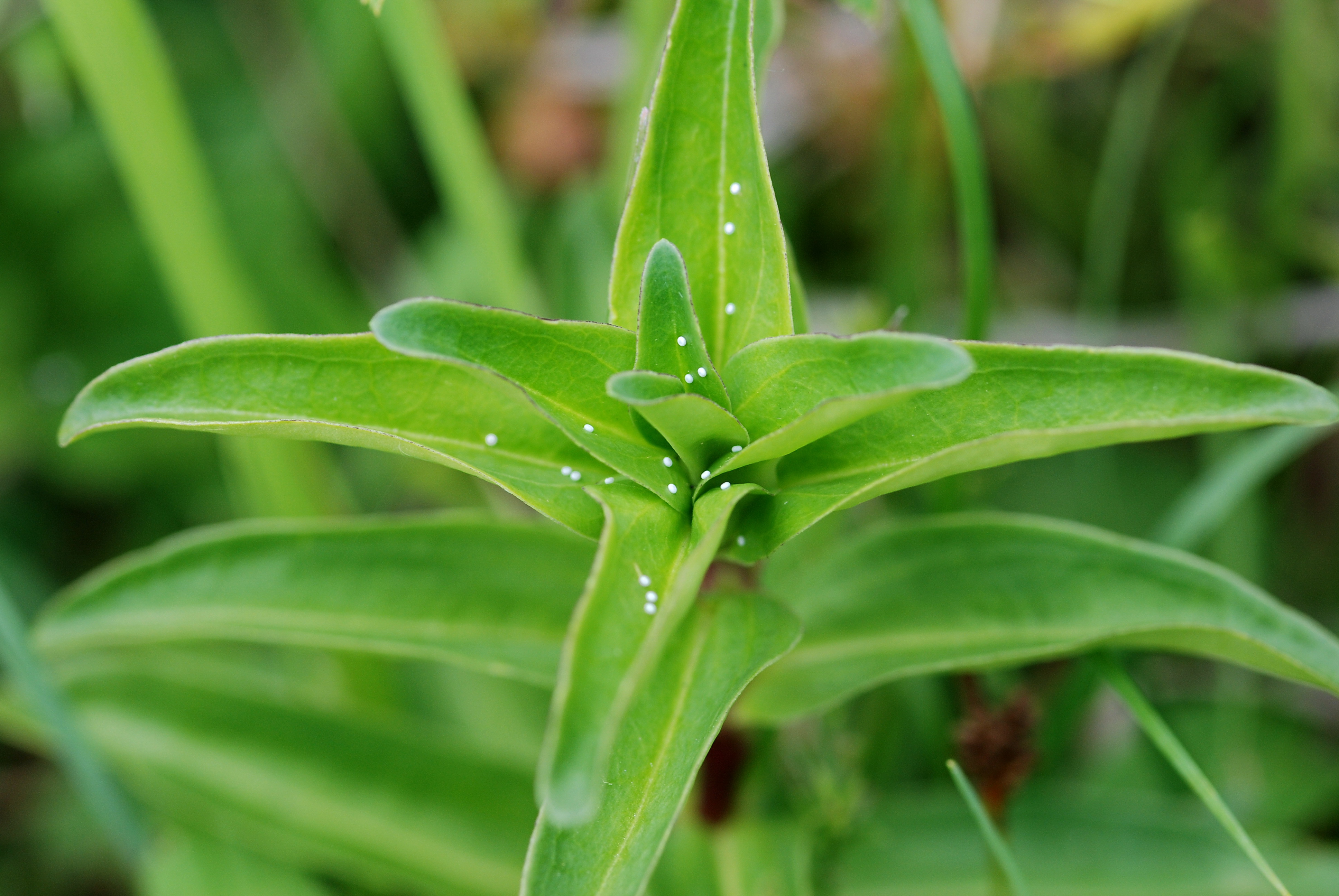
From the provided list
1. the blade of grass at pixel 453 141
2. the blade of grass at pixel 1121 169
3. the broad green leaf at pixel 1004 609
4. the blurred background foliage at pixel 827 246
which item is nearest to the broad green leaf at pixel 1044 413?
the broad green leaf at pixel 1004 609

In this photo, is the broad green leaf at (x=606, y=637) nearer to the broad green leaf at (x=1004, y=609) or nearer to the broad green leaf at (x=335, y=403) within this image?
the broad green leaf at (x=335, y=403)

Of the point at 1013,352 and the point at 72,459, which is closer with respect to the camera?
the point at 1013,352

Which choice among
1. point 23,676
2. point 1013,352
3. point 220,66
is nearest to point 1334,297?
point 1013,352

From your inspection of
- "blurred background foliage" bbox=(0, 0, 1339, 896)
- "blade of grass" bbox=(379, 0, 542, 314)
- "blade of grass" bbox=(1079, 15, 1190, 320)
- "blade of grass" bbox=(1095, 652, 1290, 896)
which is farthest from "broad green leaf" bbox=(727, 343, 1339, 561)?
"blade of grass" bbox=(1079, 15, 1190, 320)

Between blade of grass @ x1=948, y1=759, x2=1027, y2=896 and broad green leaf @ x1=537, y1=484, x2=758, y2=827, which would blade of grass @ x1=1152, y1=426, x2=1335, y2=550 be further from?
broad green leaf @ x1=537, y1=484, x2=758, y2=827

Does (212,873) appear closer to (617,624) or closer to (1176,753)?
(617,624)

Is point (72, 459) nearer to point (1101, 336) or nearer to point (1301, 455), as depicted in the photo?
point (1101, 336)
